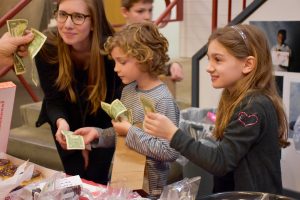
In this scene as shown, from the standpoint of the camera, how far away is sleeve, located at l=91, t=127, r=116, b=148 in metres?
1.77

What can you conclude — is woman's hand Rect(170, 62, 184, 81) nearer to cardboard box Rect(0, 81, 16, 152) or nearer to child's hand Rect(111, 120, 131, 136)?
child's hand Rect(111, 120, 131, 136)

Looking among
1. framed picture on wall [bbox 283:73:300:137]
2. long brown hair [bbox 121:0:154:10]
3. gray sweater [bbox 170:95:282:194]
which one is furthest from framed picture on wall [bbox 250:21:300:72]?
gray sweater [bbox 170:95:282:194]

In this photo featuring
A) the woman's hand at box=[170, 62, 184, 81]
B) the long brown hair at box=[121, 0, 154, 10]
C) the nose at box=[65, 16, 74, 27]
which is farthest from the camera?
the long brown hair at box=[121, 0, 154, 10]

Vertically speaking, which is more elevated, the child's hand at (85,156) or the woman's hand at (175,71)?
the woman's hand at (175,71)

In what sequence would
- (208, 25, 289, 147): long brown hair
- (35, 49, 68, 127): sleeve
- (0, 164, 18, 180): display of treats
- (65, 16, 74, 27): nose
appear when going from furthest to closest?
(35, 49, 68, 127): sleeve → (65, 16, 74, 27): nose → (208, 25, 289, 147): long brown hair → (0, 164, 18, 180): display of treats

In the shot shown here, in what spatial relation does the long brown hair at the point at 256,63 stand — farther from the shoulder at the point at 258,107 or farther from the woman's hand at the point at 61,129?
the woman's hand at the point at 61,129

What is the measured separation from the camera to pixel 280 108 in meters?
1.48

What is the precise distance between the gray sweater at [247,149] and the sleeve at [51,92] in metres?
0.73

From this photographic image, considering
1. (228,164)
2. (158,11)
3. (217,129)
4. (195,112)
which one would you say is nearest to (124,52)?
(217,129)

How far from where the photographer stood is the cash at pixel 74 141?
156cm

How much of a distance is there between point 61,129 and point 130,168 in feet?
1.29

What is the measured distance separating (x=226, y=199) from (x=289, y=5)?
189 cm

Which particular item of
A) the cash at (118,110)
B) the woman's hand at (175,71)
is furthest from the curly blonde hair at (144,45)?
the woman's hand at (175,71)

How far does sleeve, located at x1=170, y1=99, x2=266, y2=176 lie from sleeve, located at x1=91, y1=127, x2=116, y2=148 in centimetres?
46
